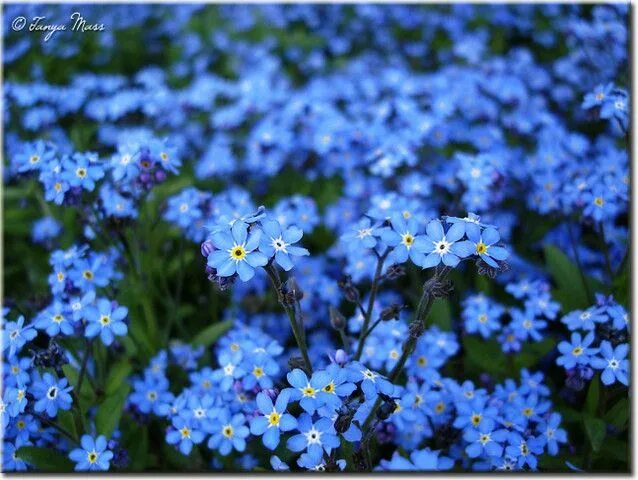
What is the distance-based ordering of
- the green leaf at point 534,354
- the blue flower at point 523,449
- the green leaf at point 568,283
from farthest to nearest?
the green leaf at point 568,283, the green leaf at point 534,354, the blue flower at point 523,449

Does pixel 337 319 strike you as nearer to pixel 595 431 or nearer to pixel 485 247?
pixel 485 247

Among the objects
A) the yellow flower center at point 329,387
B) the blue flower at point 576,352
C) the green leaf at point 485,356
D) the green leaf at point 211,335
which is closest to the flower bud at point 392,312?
the yellow flower center at point 329,387

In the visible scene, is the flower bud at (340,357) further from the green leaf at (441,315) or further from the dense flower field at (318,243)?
the green leaf at (441,315)

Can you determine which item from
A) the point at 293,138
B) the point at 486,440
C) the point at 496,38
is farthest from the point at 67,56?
the point at 486,440

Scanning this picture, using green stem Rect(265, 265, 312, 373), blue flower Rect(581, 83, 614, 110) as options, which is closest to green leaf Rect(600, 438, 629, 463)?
green stem Rect(265, 265, 312, 373)

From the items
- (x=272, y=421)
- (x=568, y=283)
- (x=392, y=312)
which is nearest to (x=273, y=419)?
(x=272, y=421)

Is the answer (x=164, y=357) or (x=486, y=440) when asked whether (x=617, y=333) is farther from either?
(x=164, y=357)
